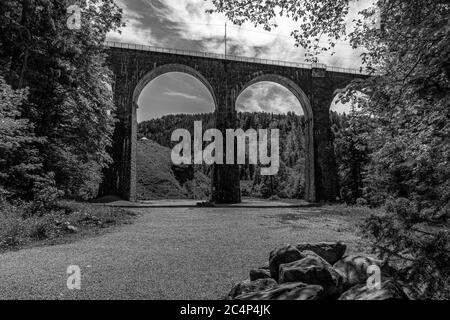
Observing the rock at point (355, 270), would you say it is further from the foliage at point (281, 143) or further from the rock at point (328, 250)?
the foliage at point (281, 143)

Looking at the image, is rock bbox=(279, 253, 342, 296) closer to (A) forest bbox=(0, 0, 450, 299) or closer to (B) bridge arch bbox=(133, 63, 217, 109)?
(A) forest bbox=(0, 0, 450, 299)

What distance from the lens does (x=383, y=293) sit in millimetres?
3453

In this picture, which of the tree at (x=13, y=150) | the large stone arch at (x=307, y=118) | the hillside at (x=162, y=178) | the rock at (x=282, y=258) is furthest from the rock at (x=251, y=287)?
the hillside at (x=162, y=178)

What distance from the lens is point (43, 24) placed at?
14.1 m

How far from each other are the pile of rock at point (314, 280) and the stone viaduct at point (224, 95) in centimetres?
2237

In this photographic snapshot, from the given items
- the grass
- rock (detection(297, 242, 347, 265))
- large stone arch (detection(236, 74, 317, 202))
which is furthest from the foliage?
rock (detection(297, 242, 347, 265))

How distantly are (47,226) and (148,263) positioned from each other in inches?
204

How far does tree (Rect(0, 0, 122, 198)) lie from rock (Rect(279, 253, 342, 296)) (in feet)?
39.3

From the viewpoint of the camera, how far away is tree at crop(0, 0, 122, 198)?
1348 cm

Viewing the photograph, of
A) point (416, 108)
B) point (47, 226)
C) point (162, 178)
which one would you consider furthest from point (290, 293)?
point (162, 178)

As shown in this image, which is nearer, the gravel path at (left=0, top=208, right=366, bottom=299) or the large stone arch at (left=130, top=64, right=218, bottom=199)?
the gravel path at (left=0, top=208, right=366, bottom=299)
